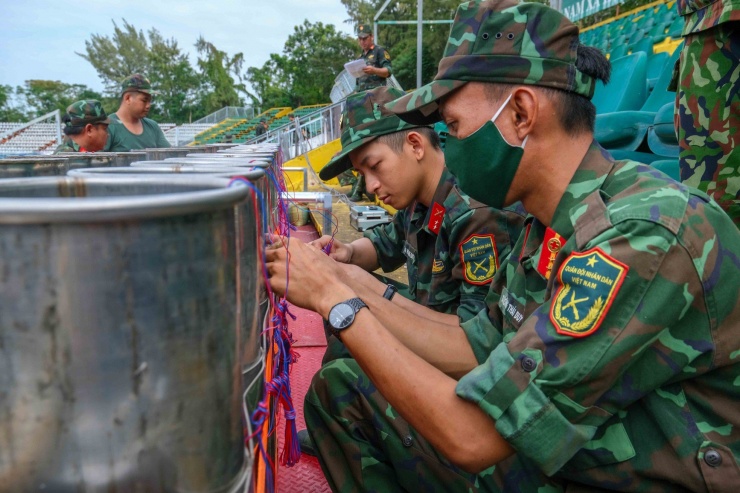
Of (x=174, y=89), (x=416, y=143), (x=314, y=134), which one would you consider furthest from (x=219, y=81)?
(x=416, y=143)

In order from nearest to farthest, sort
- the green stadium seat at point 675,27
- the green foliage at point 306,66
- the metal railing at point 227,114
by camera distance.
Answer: the green stadium seat at point 675,27, the metal railing at point 227,114, the green foliage at point 306,66

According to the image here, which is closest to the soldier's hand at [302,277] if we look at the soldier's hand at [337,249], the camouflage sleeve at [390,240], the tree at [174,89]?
the soldier's hand at [337,249]

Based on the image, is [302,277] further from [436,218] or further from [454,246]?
[436,218]

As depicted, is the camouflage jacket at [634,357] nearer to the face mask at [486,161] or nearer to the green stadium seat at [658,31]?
the face mask at [486,161]

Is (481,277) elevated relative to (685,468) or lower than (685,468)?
elevated

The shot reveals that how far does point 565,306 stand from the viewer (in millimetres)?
1022

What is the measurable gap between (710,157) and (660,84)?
2.15 m

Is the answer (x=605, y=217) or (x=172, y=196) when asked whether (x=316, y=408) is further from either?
(x=172, y=196)

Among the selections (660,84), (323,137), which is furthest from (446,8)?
(660,84)

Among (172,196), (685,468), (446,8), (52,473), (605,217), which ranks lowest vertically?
(685,468)

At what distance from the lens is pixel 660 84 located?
12.8 feet

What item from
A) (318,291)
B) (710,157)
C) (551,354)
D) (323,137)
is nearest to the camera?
(551,354)

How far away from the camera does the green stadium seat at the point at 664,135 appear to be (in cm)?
308

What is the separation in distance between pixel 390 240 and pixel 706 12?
1.57 meters
